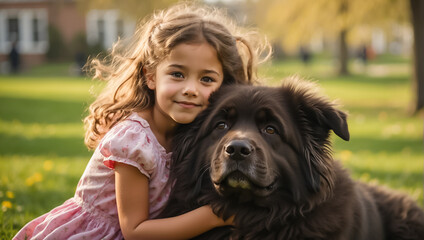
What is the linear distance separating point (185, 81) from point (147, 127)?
1.53ft

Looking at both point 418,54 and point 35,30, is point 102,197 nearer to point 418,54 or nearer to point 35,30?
point 418,54

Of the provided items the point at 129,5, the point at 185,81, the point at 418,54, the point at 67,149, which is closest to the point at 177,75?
the point at 185,81

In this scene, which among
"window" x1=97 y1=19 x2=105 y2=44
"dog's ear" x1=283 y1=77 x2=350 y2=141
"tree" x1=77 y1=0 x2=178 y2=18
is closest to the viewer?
"dog's ear" x1=283 y1=77 x2=350 y2=141

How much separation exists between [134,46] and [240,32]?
3.38 ft

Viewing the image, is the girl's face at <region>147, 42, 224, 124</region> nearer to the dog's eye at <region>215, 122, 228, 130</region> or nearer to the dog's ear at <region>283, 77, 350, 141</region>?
the dog's eye at <region>215, 122, 228, 130</region>

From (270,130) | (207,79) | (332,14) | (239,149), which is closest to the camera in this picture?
(239,149)

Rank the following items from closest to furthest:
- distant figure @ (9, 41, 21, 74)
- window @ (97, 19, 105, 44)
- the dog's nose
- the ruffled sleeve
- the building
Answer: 1. the dog's nose
2. the ruffled sleeve
3. distant figure @ (9, 41, 21, 74)
4. the building
5. window @ (97, 19, 105, 44)

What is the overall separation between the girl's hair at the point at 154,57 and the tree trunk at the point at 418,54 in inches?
439

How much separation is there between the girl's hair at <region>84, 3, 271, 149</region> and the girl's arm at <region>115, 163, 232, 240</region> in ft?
2.05

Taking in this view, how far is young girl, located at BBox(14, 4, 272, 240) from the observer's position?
337 centimetres

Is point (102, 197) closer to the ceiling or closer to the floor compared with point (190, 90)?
closer to the floor

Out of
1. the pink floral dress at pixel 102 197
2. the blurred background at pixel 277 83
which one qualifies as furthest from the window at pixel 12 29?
the pink floral dress at pixel 102 197

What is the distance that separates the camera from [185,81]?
3.66 m

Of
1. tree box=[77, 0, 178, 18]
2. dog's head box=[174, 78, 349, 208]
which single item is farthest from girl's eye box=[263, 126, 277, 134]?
tree box=[77, 0, 178, 18]
